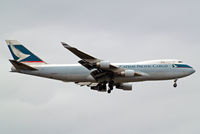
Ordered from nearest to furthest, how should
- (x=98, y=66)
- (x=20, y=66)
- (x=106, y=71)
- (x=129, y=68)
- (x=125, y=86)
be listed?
(x=98, y=66) < (x=106, y=71) < (x=20, y=66) < (x=129, y=68) < (x=125, y=86)

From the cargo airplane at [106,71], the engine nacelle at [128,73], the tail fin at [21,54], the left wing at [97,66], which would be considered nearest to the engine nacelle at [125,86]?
the cargo airplane at [106,71]

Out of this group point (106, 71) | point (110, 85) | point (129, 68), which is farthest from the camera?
point (110, 85)

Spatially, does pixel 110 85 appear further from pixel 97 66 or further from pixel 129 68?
pixel 97 66

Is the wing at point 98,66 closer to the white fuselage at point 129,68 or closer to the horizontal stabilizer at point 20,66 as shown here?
the white fuselage at point 129,68

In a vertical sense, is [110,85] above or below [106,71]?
below

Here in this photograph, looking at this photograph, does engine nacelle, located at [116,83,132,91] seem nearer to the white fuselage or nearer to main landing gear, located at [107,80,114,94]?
main landing gear, located at [107,80,114,94]

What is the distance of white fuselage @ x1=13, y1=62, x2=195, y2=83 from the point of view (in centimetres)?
6419

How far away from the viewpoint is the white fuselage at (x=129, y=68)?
64188 millimetres

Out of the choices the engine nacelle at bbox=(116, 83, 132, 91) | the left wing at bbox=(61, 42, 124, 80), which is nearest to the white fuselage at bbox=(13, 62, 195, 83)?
the left wing at bbox=(61, 42, 124, 80)

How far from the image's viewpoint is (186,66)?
66.2 metres

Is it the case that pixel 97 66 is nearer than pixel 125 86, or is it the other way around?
pixel 97 66

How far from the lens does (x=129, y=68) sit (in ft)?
213

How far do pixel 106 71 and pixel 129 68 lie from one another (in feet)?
13.0

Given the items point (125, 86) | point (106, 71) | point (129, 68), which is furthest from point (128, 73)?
point (125, 86)
